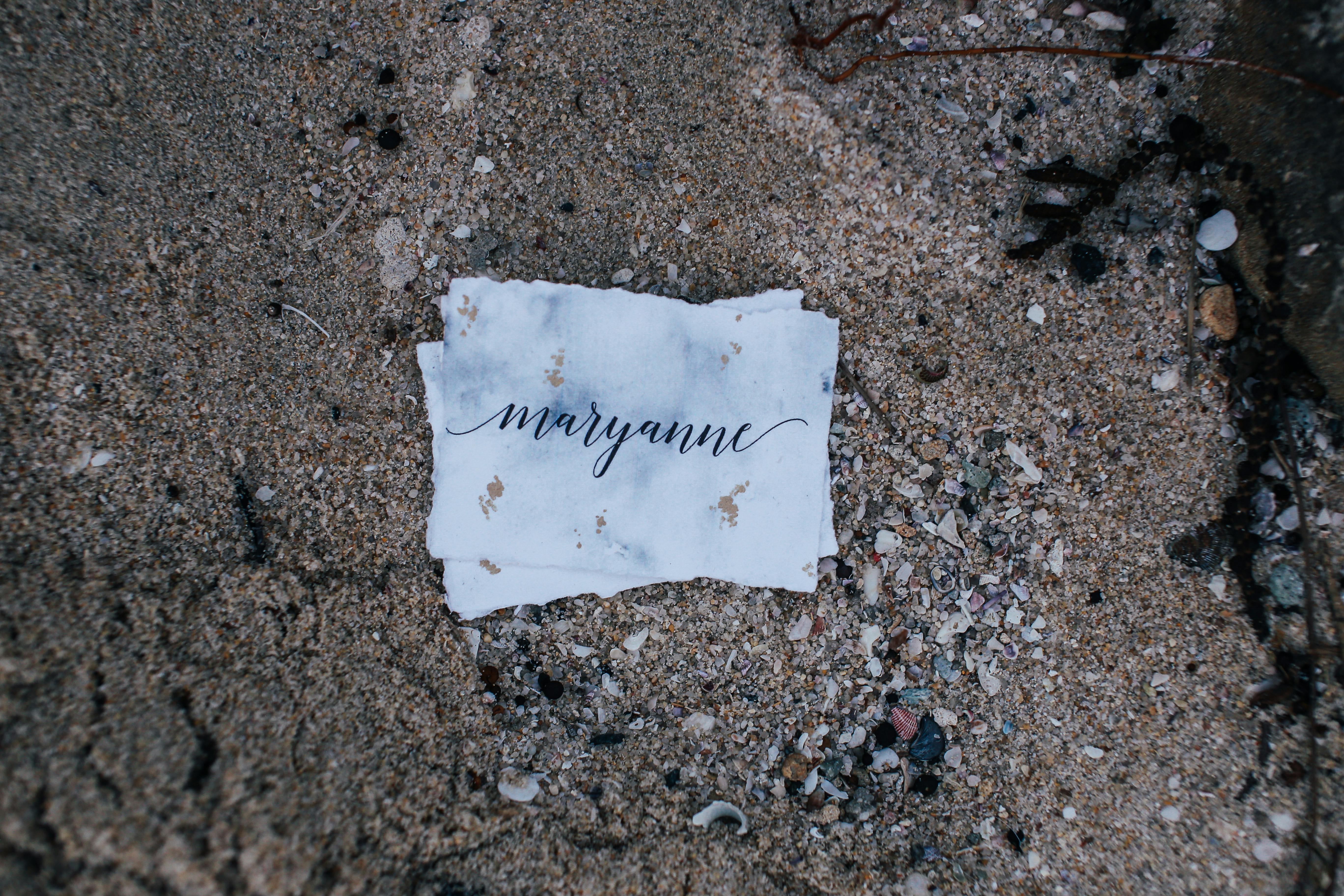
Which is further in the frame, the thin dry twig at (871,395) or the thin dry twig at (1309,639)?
the thin dry twig at (871,395)

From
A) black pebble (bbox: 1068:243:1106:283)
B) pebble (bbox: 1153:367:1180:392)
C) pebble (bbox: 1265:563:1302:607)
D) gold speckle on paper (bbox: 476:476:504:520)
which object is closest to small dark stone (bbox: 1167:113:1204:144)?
black pebble (bbox: 1068:243:1106:283)

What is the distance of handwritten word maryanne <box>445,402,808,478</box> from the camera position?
146 centimetres

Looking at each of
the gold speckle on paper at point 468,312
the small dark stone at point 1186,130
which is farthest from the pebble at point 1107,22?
the gold speckle on paper at point 468,312

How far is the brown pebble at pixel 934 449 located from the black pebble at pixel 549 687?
957 millimetres

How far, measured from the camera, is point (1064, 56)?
145 cm

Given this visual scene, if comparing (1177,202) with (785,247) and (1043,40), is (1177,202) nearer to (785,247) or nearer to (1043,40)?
(1043,40)

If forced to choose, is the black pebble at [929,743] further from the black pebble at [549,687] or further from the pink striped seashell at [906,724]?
the black pebble at [549,687]

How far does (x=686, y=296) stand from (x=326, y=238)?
81 cm

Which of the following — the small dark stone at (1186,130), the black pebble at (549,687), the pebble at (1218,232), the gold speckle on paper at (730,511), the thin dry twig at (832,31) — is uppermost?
the thin dry twig at (832,31)

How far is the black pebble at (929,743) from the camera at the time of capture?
4.76ft

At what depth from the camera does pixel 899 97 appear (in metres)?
1.45

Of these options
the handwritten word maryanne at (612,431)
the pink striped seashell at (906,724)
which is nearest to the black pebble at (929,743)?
the pink striped seashell at (906,724)

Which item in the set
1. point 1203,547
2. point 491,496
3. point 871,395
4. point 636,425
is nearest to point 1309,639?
point 1203,547

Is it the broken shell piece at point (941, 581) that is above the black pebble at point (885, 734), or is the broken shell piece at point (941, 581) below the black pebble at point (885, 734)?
above
